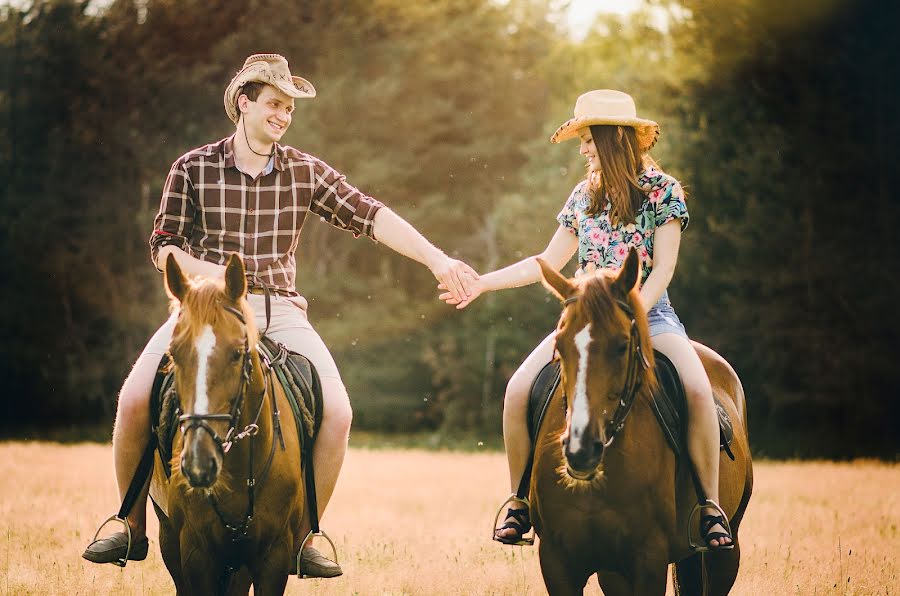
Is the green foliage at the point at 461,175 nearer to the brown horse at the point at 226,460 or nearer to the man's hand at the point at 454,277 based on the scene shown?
the man's hand at the point at 454,277

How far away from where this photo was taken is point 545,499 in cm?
531

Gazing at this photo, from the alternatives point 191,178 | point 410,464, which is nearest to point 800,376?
point 410,464

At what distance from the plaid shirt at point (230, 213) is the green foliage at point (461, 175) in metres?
19.0

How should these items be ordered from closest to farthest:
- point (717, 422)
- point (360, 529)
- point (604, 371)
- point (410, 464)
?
1. point (604, 371)
2. point (717, 422)
3. point (360, 529)
4. point (410, 464)

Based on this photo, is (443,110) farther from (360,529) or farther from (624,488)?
(624,488)

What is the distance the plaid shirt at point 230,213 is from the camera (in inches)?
230

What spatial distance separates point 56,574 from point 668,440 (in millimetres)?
5448

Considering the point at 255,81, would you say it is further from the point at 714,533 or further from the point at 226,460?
the point at 714,533

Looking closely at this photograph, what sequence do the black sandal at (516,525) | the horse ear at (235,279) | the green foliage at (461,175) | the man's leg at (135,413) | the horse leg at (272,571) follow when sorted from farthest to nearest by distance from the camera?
the green foliage at (461,175) < the black sandal at (516,525) < the man's leg at (135,413) < the horse leg at (272,571) < the horse ear at (235,279)

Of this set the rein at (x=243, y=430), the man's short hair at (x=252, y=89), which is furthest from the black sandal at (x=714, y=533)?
the man's short hair at (x=252, y=89)

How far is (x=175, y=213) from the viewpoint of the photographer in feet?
19.1

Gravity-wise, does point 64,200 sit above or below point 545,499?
above

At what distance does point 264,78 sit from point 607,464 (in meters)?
2.77

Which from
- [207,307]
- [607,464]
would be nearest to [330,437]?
[207,307]
